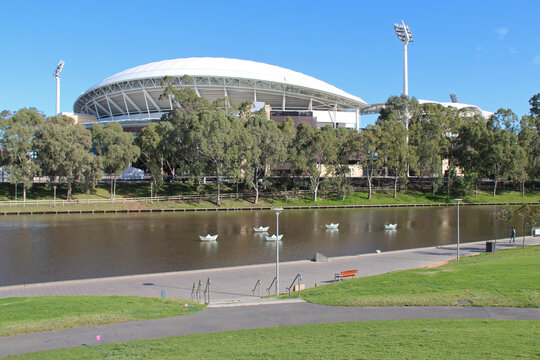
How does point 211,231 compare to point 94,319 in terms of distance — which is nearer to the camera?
point 94,319

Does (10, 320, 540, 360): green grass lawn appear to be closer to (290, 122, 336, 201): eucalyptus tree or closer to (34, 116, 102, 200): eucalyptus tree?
(34, 116, 102, 200): eucalyptus tree

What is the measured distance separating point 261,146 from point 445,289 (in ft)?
161

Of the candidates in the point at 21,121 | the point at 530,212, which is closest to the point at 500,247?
the point at 530,212

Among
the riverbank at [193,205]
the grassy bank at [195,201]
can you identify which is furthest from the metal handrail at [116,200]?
the grassy bank at [195,201]

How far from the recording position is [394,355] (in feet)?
25.3

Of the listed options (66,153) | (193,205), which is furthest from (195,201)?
(66,153)

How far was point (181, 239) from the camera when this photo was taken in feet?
111

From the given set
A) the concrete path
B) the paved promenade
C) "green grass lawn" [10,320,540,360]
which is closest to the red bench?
the paved promenade

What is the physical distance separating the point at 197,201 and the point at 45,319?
165 ft

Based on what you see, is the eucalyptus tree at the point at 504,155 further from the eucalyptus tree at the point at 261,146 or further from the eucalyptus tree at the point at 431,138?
the eucalyptus tree at the point at 261,146

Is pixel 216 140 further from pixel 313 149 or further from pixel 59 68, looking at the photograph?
pixel 59 68

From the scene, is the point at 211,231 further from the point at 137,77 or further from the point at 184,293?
the point at 137,77

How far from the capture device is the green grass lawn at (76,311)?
11.4 m

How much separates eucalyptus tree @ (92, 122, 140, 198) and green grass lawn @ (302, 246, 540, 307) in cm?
4876
